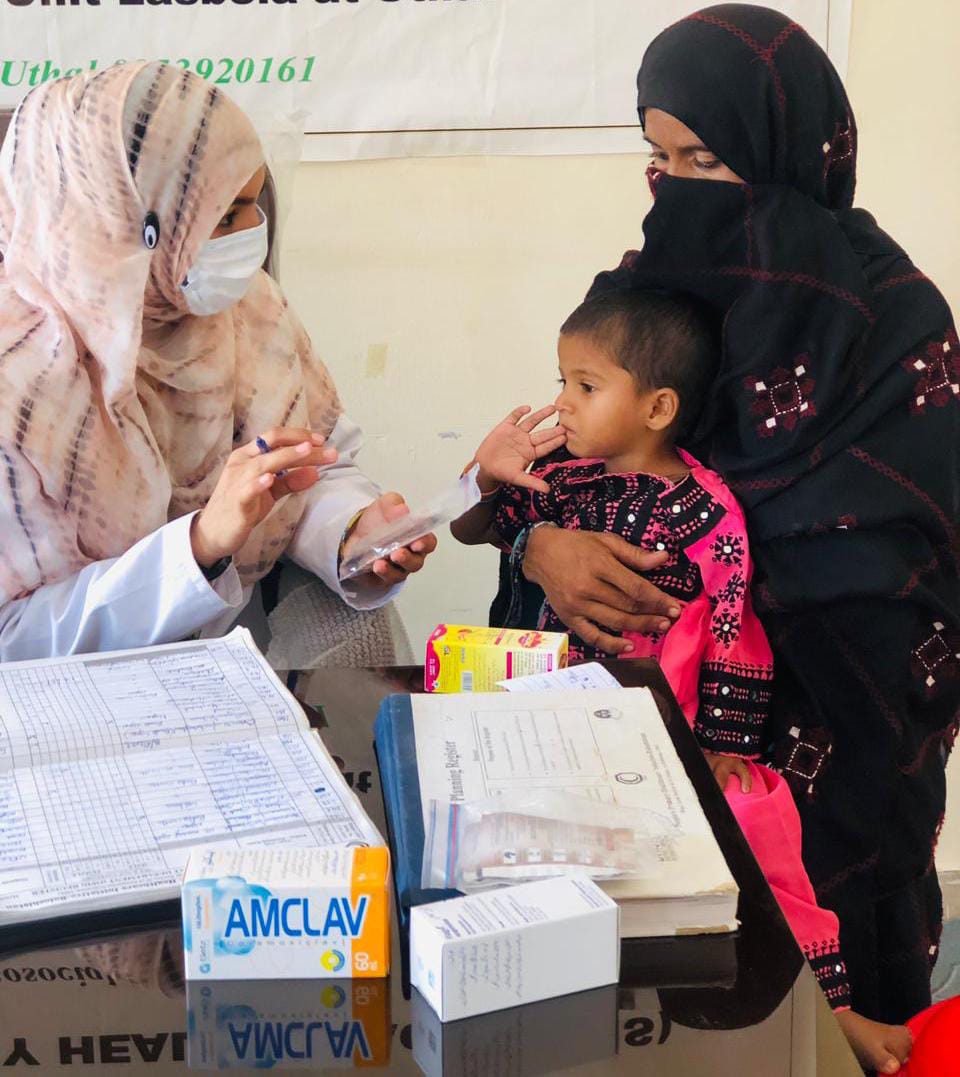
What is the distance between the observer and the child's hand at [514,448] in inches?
63.6

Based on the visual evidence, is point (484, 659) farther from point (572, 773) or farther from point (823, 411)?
point (823, 411)

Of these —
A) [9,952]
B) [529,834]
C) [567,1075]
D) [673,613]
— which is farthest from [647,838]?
[673,613]

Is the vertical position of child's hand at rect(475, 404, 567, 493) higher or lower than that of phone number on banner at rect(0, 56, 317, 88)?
lower

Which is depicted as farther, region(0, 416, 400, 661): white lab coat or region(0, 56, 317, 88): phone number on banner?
region(0, 56, 317, 88): phone number on banner

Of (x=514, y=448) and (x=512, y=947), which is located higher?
(x=514, y=448)

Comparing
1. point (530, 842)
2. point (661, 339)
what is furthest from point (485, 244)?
point (530, 842)

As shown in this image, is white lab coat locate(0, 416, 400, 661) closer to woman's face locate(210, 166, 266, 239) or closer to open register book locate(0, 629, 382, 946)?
open register book locate(0, 629, 382, 946)

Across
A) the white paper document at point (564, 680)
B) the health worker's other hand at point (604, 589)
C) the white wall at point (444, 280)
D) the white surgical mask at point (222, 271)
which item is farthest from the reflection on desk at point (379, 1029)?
the white wall at point (444, 280)

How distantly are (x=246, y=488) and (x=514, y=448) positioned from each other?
15.9 inches

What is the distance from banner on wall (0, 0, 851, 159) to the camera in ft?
7.30

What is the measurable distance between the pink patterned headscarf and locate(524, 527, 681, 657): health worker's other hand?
0.50 m

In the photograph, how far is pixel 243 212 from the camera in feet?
5.36

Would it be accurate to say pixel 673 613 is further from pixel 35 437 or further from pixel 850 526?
pixel 35 437

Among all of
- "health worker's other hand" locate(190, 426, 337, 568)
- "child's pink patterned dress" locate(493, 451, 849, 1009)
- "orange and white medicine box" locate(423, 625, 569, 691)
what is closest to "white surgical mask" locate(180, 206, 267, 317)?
"health worker's other hand" locate(190, 426, 337, 568)
